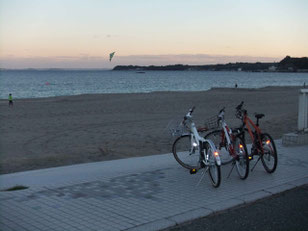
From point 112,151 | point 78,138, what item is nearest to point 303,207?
point 112,151

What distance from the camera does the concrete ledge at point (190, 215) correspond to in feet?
15.9

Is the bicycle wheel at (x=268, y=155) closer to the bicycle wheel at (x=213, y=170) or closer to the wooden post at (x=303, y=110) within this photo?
the bicycle wheel at (x=213, y=170)

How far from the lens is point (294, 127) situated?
14414 mm

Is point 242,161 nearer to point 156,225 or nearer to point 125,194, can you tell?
point 125,194

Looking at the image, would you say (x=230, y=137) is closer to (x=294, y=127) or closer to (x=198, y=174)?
(x=198, y=174)

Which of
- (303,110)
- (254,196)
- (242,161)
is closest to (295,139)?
(303,110)

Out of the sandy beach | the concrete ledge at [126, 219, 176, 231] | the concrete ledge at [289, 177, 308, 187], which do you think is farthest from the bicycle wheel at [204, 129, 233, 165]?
the sandy beach

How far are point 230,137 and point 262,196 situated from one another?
155cm

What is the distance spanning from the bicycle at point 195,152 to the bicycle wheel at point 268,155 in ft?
3.59

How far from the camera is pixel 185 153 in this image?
7.94 metres

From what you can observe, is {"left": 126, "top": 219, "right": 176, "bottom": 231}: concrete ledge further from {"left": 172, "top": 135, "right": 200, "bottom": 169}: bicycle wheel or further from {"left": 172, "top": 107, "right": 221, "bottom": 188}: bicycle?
{"left": 172, "top": 135, "right": 200, "bottom": 169}: bicycle wheel

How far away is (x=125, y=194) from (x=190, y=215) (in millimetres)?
1253

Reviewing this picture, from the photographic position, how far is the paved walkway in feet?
15.8

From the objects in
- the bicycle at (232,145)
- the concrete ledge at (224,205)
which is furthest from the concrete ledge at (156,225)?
the bicycle at (232,145)
